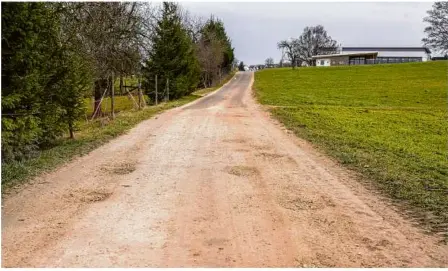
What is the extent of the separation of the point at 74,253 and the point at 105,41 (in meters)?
15.6

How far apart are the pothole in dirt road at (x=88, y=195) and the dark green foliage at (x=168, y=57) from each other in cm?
2171

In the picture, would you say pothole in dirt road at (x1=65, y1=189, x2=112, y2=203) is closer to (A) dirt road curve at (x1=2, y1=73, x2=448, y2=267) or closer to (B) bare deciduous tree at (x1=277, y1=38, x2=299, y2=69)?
(A) dirt road curve at (x1=2, y1=73, x2=448, y2=267)

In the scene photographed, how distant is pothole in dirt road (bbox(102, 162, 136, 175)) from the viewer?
7.87 meters

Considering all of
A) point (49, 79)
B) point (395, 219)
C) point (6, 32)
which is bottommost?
point (395, 219)

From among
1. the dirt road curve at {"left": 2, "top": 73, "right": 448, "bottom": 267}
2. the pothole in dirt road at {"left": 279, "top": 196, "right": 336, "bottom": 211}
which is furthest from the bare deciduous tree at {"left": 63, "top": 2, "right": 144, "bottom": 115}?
the pothole in dirt road at {"left": 279, "top": 196, "right": 336, "bottom": 211}

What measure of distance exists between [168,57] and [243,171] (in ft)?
75.7

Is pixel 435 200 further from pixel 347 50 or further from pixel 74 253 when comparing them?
pixel 347 50

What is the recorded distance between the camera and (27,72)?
7836 millimetres

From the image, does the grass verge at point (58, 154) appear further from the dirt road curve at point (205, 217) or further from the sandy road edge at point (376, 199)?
the sandy road edge at point (376, 199)

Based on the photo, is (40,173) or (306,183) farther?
(40,173)

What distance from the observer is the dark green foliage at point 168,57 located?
29031 millimetres

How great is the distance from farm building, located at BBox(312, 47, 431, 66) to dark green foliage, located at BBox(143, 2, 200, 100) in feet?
255

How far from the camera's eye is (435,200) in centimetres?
630

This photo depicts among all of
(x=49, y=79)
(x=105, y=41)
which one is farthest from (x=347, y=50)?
(x=49, y=79)
